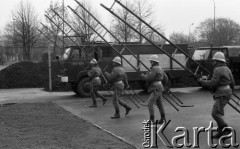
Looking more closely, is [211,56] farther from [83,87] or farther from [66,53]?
[66,53]

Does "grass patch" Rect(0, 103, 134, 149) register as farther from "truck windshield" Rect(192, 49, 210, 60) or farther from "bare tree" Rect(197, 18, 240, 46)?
"bare tree" Rect(197, 18, 240, 46)

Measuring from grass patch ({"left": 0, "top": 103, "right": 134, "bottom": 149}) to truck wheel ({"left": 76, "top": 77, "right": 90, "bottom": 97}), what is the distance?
5.47 meters

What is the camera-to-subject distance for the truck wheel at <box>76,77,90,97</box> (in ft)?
63.3

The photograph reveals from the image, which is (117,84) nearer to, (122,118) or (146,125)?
(122,118)

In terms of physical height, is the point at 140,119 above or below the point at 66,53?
below

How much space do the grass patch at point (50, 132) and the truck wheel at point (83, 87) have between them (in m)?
5.47

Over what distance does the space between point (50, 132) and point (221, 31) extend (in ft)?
232

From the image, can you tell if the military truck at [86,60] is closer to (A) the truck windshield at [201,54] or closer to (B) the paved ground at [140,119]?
(A) the truck windshield at [201,54]

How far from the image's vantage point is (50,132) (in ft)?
31.2

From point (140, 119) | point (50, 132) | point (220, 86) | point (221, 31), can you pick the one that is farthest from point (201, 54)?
point (221, 31)

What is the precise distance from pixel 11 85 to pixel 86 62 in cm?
874

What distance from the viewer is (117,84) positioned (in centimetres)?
1177

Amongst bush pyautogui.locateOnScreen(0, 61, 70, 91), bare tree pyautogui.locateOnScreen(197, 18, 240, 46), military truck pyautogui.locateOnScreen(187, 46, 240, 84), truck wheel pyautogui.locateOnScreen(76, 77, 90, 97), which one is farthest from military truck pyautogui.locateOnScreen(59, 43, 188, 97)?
bare tree pyautogui.locateOnScreen(197, 18, 240, 46)

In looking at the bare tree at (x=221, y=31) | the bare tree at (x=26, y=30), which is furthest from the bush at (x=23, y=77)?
the bare tree at (x=221, y=31)
